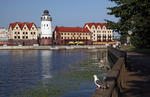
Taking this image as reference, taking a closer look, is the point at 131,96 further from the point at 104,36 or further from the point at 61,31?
the point at 104,36

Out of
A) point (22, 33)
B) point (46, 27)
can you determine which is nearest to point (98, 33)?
point (46, 27)

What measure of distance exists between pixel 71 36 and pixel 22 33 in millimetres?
30505

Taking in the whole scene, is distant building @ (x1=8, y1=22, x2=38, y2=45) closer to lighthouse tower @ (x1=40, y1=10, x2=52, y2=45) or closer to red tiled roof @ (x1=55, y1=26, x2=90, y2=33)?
lighthouse tower @ (x1=40, y1=10, x2=52, y2=45)

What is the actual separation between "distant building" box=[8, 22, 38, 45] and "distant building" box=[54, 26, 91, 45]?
46.7 ft

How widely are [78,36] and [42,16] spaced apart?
28524 millimetres

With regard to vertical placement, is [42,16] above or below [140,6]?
above

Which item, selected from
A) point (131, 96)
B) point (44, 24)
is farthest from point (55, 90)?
point (44, 24)

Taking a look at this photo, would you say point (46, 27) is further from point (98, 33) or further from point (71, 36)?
point (98, 33)

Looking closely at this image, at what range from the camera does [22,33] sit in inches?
5527

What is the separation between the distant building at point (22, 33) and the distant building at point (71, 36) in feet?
46.7

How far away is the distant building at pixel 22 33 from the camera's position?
13912cm

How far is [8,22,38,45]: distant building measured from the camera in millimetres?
139125

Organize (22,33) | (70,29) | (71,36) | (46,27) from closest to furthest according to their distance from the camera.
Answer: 1. (46,27)
2. (22,33)
3. (71,36)
4. (70,29)

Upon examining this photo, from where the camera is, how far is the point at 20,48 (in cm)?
13362
